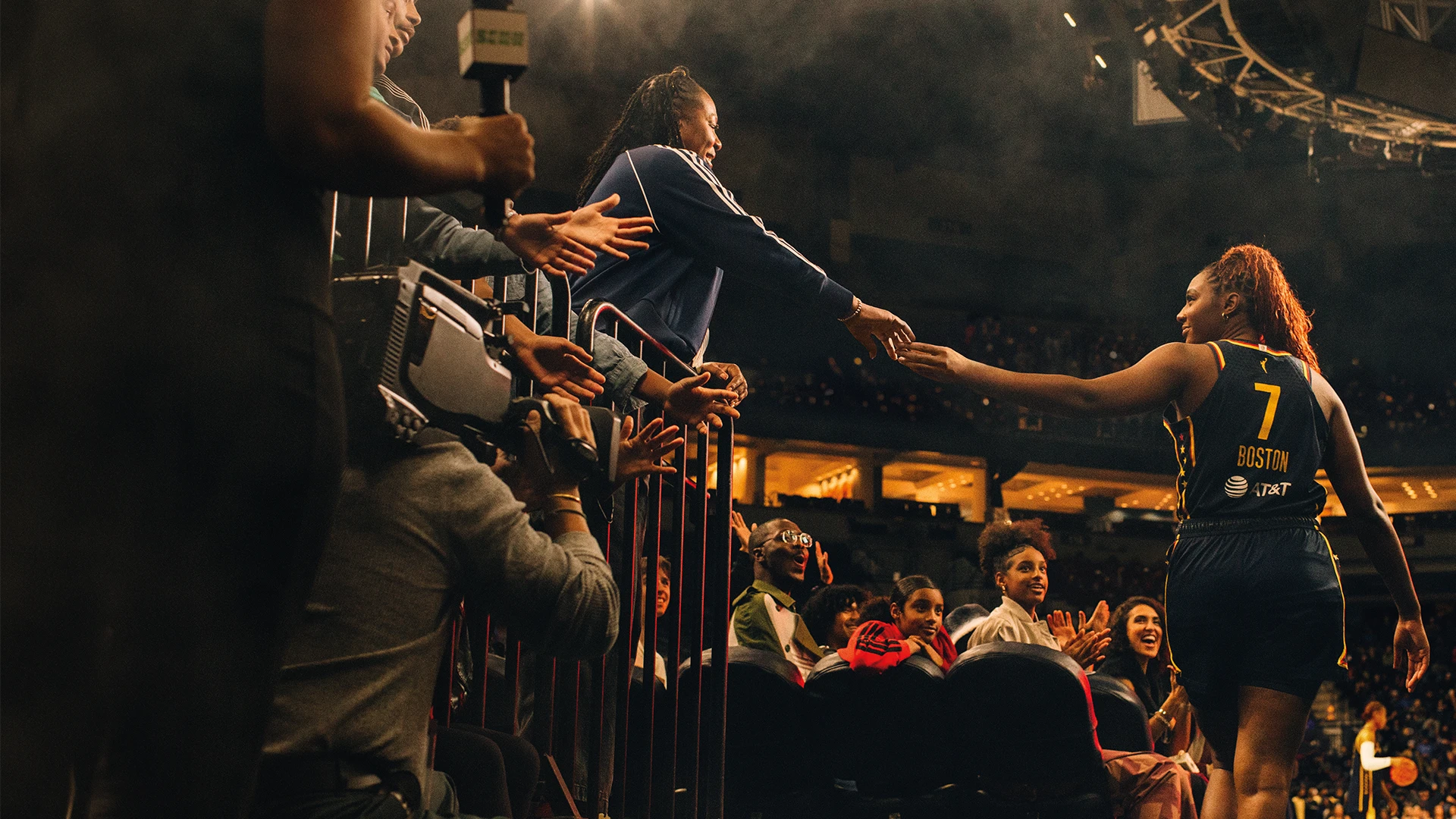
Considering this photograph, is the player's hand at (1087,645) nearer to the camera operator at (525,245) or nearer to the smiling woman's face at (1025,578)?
the smiling woman's face at (1025,578)

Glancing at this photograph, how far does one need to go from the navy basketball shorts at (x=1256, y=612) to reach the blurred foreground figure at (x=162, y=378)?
1906mm

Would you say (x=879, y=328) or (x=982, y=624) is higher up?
(x=879, y=328)

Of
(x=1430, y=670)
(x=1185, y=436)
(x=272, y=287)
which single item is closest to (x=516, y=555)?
(x=272, y=287)

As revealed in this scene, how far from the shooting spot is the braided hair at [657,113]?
9.64ft

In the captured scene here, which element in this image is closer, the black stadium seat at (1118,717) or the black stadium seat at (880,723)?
the black stadium seat at (880,723)

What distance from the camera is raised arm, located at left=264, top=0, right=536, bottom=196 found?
949mm

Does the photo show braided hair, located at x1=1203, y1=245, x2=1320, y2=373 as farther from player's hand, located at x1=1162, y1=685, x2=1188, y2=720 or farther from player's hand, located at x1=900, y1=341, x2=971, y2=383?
player's hand, located at x1=1162, y1=685, x2=1188, y2=720

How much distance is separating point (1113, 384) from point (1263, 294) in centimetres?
46

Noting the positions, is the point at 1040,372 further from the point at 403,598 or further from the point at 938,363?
the point at 403,598

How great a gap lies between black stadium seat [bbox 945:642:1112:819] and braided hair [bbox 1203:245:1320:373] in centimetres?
89

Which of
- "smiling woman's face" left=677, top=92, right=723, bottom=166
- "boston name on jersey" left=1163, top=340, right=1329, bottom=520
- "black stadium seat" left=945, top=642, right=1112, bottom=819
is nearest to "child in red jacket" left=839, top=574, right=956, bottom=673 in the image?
"black stadium seat" left=945, top=642, right=1112, bottom=819

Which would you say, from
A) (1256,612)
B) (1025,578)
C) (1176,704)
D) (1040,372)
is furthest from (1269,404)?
(1040,372)

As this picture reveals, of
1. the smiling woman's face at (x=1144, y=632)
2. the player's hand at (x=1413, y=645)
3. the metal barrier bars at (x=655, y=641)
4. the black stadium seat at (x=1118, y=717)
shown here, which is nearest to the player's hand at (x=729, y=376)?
the metal barrier bars at (x=655, y=641)

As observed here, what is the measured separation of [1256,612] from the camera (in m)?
2.31
